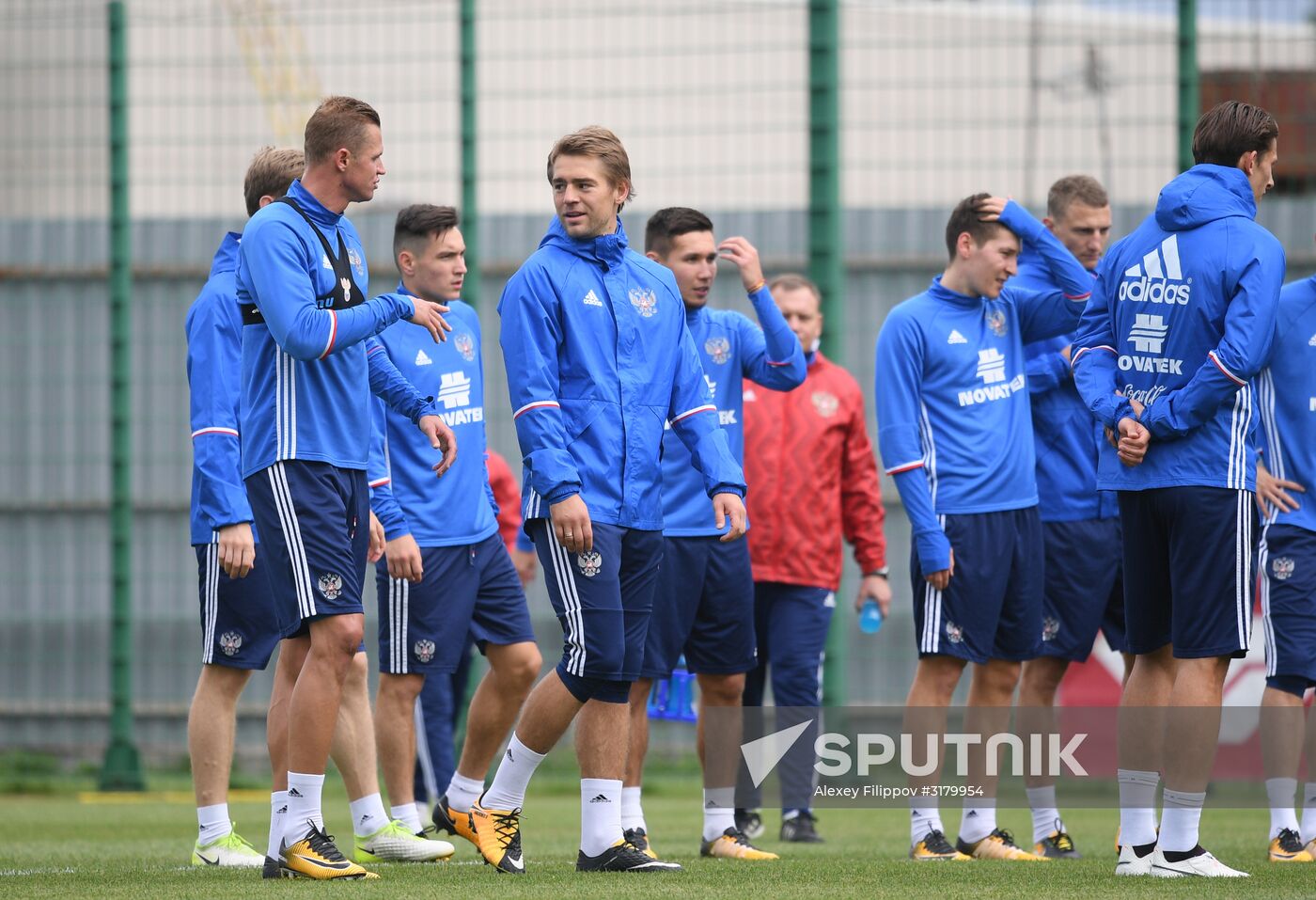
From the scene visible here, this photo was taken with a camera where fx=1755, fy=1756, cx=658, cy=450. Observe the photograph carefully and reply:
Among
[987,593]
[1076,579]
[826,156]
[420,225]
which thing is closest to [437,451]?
[420,225]

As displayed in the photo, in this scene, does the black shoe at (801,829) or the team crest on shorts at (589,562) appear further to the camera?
the black shoe at (801,829)

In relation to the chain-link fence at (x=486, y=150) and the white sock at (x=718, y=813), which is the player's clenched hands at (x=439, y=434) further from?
the chain-link fence at (x=486, y=150)

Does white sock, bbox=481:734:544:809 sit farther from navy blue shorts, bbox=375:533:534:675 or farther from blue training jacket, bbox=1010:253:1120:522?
blue training jacket, bbox=1010:253:1120:522

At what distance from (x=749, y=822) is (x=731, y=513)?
2.56 metres

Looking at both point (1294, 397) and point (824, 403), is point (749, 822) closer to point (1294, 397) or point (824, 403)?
point (824, 403)

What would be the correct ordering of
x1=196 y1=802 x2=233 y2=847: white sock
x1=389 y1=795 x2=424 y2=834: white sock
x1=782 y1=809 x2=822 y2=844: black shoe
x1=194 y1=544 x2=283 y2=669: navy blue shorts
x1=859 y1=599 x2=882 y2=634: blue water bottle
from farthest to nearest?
1. x1=859 y1=599 x2=882 y2=634: blue water bottle
2. x1=782 y1=809 x2=822 y2=844: black shoe
3. x1=389 y1=795 x2=424 y2=834: white sock
4. x1=194 y1=544 x2=283 y2=669: navy blue shorts
5. x1=196 y1=802 x2=233 y2=847: white sock

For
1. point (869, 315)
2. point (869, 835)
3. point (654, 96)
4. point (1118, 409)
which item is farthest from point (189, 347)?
point (869, 315)

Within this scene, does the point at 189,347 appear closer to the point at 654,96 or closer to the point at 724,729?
the point at 724,729

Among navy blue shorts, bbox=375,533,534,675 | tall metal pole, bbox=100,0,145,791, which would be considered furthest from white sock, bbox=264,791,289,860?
tall metal pole, bbox=100,0,145,791

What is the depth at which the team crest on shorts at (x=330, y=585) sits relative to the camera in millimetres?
4902

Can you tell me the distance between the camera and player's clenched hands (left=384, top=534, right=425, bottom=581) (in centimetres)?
583

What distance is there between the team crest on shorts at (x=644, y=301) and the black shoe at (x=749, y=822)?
2751 mm

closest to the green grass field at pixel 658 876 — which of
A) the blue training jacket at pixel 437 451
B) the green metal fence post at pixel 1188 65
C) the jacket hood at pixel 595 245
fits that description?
the blue training jacket at pixel 437 451

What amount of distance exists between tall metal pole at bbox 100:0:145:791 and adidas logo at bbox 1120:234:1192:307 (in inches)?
282
